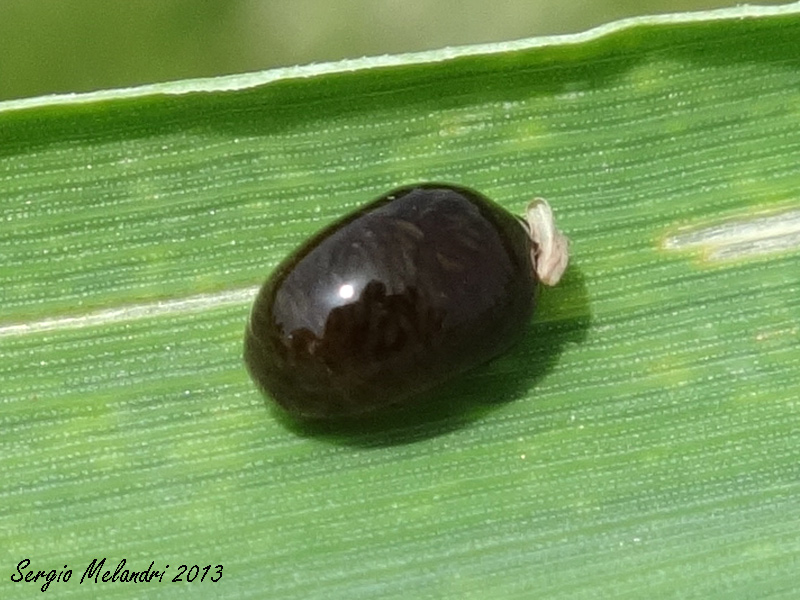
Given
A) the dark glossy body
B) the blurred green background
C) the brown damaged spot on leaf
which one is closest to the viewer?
the dark glossy body

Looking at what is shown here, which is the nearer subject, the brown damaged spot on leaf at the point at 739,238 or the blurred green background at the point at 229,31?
the brown damaged spot on leaf at the point at 739,238

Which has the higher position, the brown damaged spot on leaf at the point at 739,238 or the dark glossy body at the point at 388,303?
the dark glossy body at the point at 388,303

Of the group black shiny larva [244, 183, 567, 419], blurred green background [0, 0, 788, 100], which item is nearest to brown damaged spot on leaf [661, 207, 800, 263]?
black shiny larva [244, 183, 567, 419]

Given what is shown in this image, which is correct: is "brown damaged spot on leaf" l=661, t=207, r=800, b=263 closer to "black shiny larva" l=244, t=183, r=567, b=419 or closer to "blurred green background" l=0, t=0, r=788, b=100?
"black shiny larva" l=244, t=183, r=567, b=419

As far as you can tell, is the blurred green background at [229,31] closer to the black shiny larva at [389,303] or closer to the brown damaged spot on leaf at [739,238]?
the brown damaged spot on leaf at [739,238]

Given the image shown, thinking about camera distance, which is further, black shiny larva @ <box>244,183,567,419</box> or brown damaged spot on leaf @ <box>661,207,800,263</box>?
brown damaged spot on leaf @ <box>661,207,800,263</box>

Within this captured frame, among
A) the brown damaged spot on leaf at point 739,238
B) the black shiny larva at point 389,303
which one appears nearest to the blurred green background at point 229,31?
the brown damaged spot on leaf at point 739,238

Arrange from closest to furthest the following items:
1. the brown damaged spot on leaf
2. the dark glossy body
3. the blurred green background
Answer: the dark glossy body < the brown damaged spot on leaf < the blurred green background
